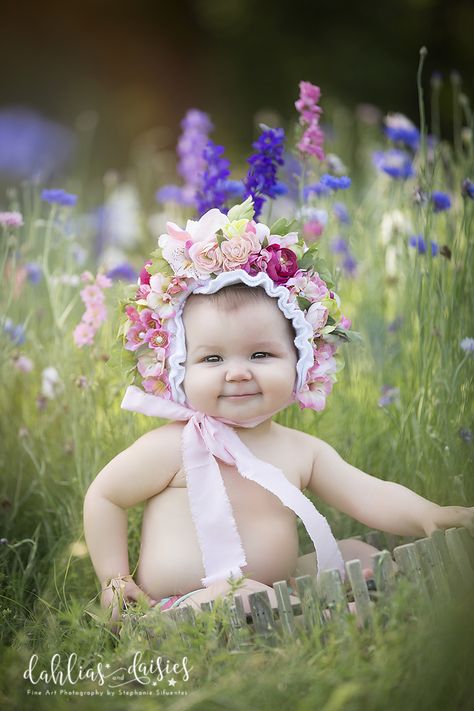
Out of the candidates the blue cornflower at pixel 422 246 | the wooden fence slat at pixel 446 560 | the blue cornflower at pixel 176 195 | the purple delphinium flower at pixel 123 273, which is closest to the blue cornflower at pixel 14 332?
the purple delphinium flower at pixel 123 273

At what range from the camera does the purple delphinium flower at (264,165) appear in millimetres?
2535

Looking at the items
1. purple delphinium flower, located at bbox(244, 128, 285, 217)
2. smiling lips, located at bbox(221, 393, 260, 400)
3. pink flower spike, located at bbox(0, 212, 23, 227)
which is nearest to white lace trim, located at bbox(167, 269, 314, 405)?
smiling lips, located at bbox(221, 393, 260, 400)

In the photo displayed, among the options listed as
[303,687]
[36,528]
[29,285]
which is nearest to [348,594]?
[303,687]

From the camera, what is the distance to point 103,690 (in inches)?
74.8

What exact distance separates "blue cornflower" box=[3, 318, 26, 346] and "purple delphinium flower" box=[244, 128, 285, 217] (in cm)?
91

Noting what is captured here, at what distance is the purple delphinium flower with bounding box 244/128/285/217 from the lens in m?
2.54

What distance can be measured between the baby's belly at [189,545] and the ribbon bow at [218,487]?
0.04 meters

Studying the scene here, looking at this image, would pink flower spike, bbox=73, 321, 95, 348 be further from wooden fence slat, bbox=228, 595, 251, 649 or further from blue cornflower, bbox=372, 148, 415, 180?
blue cornflower, bbox=372, 148, 415, 180

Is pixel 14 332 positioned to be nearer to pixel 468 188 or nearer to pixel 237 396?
pixel 237 396

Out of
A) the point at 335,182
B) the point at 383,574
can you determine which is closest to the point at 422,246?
the point at 335,182

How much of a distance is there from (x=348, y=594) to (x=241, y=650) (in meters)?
0.34

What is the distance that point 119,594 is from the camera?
2162 millimetres

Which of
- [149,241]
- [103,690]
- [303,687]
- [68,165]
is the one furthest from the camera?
[68,165]

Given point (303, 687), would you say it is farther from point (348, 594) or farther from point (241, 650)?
point (348, 594)
